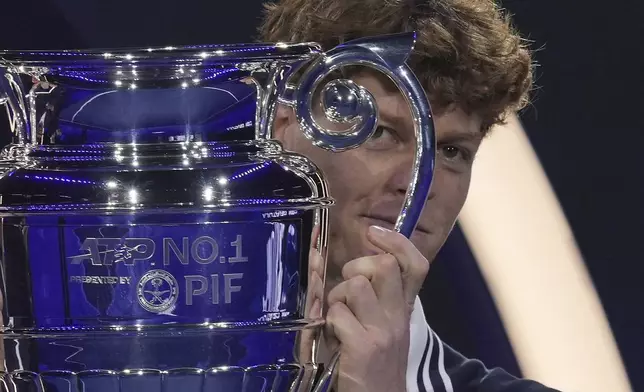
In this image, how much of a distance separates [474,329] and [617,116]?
35cm

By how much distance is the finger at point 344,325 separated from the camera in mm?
779

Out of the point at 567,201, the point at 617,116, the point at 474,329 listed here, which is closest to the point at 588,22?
the point at 617,116

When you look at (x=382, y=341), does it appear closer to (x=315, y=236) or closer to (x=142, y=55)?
(x=315, y=236)

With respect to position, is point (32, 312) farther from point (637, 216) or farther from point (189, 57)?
point (637, 216)

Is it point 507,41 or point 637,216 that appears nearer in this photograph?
point 507,41

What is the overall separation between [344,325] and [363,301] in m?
0.02

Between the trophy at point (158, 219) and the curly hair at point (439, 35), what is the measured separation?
0.32 m

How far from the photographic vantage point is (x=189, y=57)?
689 millimetres

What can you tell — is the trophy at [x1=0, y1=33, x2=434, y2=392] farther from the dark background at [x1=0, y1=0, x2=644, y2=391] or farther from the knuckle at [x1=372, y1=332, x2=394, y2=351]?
the dark background at [x1=0, y1=0, x2=644, y2=391]

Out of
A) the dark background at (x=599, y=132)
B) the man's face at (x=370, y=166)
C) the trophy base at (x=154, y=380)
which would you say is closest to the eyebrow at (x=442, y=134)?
the man's face at (x=370, y=166)

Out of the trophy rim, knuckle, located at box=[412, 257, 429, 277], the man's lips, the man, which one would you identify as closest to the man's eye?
the man

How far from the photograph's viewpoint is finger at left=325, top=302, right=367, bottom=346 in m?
0.78

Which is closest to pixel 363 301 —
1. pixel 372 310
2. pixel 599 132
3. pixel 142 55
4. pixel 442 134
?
pixel 372 310

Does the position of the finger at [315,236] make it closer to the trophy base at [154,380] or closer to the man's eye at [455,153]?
the trophy base at [154,380]
